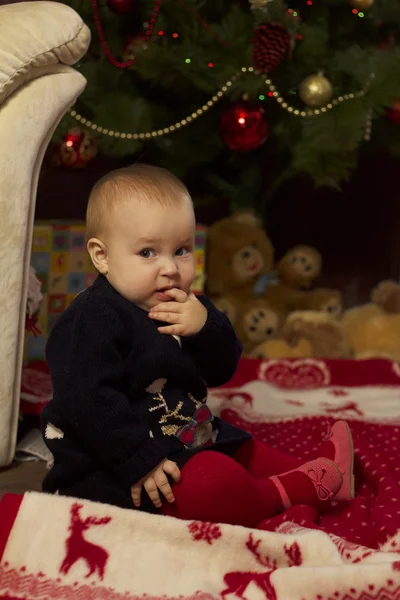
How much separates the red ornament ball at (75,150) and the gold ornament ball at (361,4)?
0.78 m

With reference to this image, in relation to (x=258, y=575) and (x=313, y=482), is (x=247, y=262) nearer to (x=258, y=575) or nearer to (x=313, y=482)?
(x=313, y=482)

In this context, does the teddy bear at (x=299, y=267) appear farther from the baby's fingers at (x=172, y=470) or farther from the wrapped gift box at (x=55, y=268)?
the baby's fingers at (x=172, y=470)

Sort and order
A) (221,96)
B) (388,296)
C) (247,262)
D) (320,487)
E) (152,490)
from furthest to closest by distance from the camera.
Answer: (388,296) → (247,262) → (221,96) → (320,487) → (152,490)

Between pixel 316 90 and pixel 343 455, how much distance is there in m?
1.14

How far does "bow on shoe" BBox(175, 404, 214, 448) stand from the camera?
121cm

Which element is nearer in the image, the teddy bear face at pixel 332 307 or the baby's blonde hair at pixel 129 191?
the baby's blonde hair at pixel 129 191

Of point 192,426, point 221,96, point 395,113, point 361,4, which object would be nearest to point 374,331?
point 395,113

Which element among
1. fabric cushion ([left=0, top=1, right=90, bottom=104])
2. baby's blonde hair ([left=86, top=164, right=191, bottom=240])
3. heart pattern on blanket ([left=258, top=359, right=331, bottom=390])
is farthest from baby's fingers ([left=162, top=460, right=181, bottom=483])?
heart pattern on blanket ([left=258, top=359, right=331, bottom=390])

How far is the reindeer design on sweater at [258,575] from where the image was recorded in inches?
38.6

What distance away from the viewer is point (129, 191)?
119 cm

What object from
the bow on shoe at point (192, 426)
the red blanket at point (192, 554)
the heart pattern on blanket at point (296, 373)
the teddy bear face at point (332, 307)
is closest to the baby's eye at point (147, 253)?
the bow on shoe at point (192, 426)

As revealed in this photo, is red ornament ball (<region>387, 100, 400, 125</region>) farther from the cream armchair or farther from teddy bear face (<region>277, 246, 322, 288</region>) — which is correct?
the cream armchair

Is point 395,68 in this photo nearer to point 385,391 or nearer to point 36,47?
point 385,391

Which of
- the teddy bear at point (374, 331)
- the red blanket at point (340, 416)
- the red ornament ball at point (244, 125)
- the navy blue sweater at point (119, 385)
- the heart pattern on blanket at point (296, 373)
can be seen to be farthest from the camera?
the teddy bear at point (374, 331)
